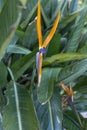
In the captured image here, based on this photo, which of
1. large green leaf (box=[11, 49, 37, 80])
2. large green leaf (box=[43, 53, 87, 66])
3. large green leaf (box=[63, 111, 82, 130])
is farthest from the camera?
large green leaf (box=[63, 111, 82, 130])

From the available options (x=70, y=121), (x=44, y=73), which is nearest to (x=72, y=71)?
(x=44, y=73)

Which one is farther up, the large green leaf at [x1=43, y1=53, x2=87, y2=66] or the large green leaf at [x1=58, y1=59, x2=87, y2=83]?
the large green leaf at [x1=43, y1=53, x2=87, y2=66]

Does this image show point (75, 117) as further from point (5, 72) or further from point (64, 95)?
point (5, 72)

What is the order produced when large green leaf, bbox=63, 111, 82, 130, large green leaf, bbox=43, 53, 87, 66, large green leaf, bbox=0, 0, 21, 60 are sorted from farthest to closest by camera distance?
1. large green leaf, bbox=63, 111, 82, 130
2. large green leaf, bbox=43, 53, 87, 66
3. large green leaf, bbox=0, 0, 21, 60

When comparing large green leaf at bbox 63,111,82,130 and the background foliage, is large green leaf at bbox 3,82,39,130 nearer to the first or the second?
the background foliage

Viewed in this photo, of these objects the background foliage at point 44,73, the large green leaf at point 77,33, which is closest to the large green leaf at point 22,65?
the background foliage at point 44,73

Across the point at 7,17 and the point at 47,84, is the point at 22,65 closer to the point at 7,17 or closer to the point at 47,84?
the point at 47,84

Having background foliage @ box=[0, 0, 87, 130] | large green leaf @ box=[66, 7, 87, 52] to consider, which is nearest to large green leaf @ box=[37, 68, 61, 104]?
background foliage @ box=[0, 0, 87, 130]

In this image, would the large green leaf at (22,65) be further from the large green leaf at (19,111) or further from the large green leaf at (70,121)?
the large green leaf at (70,121)
